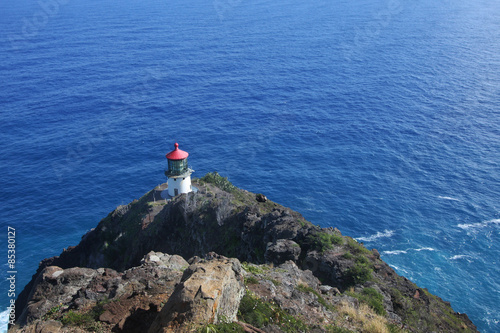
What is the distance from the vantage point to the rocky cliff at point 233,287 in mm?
16609

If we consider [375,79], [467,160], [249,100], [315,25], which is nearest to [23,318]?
[467,160]

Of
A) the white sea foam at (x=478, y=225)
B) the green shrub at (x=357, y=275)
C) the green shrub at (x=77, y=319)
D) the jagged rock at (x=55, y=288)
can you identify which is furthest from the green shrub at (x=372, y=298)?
the white sea foam at (x=478, y=225)

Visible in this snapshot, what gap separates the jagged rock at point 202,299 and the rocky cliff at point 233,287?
0.04m

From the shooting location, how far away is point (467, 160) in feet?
251

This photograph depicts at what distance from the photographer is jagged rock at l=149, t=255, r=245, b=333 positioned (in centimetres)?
1461

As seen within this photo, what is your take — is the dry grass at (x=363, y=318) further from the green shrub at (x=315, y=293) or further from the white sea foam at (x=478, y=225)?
the white sea foam at (x=478, y=225)

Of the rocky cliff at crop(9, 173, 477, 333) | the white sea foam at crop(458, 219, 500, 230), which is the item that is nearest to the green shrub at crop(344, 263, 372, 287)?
the rocky cliff at crop(9, 173, 477, 333)

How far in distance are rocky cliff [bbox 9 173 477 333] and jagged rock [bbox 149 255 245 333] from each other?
40 millimetres

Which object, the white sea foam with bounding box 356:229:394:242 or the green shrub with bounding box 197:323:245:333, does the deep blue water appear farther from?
the green shrub with bounding box 197:323:245:333

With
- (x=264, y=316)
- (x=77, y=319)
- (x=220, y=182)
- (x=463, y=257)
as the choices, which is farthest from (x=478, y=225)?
(x=77, y=319)

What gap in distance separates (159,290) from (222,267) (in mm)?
4968

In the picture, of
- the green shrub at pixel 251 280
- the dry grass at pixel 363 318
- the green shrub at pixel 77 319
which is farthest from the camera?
the green shrub at pixel 251 280

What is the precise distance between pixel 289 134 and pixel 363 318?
68.9m

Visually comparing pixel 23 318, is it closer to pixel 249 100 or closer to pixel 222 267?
pixel 222 267
